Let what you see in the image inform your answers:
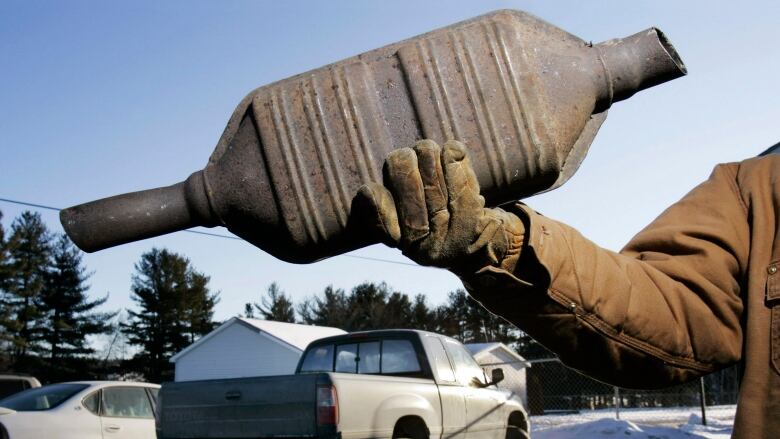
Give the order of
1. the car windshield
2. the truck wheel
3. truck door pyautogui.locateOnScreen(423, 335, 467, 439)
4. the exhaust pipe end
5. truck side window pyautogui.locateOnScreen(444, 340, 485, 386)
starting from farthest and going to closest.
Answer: the truck wheel, the car windshield, truck side window pyautogui.locateOnScreen(444, 340, 485, 386), truck door pyautogui.locateOnScreen(423, 335, 467, 439), the exhaust pipe end

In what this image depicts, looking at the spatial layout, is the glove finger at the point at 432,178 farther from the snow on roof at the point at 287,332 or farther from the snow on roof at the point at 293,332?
the snow on roof at the point at 293,332

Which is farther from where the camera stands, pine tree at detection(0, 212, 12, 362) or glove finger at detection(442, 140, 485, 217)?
pine tree at detection(0, 212, 12, 362)

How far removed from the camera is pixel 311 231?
170cm

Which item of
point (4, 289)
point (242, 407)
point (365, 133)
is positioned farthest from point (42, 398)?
point (4, 289)

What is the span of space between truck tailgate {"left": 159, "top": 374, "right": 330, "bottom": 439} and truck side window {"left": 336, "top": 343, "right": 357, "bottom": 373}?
1.62 metres

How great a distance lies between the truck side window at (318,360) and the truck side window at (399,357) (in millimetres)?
640

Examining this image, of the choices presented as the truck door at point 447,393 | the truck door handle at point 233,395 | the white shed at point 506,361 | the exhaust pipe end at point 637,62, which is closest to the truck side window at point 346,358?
the truck door at point 447,393

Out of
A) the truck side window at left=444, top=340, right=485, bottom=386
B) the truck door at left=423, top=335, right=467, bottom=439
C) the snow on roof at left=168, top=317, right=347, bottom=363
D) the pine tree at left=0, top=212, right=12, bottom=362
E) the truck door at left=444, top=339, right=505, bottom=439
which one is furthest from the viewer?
the pine tree at left=0, top=212, right=12, bottom=362

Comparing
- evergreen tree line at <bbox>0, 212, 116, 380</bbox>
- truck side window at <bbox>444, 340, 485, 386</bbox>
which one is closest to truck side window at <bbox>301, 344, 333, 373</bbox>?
truck side window at <bbox>444, 340, 485, 386</bbox>

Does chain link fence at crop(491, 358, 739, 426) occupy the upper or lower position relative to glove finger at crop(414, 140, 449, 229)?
lower

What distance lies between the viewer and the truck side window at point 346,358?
25.5ft

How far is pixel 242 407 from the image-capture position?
622 cm

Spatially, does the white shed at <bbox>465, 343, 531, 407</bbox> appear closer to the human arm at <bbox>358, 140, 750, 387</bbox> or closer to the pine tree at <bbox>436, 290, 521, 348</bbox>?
the pine tree at <bbox>436, 290, 521, 348</bbox>

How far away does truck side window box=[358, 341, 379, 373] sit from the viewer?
7664 mm
